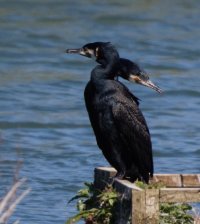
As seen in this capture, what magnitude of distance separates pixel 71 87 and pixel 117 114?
9.75 metres

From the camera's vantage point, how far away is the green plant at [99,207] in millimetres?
6820

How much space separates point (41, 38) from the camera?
67.0 ft

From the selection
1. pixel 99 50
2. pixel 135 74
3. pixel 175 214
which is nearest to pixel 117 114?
pixel 135 74

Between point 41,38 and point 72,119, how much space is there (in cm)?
512

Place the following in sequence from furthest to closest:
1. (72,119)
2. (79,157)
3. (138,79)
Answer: (72,119) → (79,157) → (138,79)

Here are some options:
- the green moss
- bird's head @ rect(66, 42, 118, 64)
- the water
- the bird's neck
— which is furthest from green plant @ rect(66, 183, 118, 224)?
the water

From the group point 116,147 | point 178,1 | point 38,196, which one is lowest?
point 38,196

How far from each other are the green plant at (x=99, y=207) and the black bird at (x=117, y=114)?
444 millimetres

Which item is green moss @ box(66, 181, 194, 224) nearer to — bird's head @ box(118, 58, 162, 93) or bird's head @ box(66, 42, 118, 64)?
bird's head @ box(118, 58, 162, 93)

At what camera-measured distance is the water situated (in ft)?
39.7

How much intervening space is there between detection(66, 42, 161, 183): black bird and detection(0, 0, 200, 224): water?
191cm

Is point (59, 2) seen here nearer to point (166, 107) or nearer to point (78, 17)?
point (78, 17)

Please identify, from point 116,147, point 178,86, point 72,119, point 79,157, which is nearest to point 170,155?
point 79,157

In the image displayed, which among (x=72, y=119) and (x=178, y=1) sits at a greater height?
(x=178, y=1)
